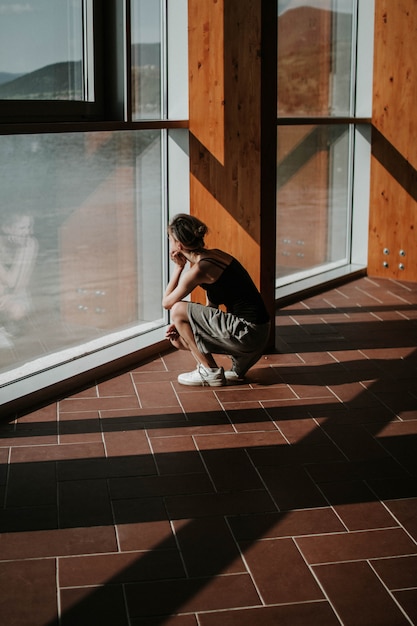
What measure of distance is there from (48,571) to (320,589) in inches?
36.0

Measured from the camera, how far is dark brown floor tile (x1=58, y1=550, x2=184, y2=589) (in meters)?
2.91

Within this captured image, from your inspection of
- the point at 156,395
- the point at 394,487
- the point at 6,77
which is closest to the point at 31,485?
the point at 156,395

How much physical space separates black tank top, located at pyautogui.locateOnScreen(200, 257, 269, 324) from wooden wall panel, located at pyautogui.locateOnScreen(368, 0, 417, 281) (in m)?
3.09

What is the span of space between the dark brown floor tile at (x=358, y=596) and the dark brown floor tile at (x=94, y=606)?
0.67 metres

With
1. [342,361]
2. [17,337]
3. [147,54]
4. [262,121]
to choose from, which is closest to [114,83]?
[147,54]

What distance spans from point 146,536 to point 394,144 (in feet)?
17.3

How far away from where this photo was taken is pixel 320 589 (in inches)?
112

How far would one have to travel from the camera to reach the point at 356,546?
3.14 metres

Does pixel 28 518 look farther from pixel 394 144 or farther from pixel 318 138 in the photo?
pixel 394 144

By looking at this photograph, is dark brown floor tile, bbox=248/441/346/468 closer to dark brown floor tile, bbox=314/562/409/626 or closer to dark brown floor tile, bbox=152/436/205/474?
dark brown floor tile, bbox=152/436/205/474

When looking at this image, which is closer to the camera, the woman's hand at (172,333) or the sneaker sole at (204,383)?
the sneaker sole at (204,383)

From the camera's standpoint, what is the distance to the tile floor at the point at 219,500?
2789mm

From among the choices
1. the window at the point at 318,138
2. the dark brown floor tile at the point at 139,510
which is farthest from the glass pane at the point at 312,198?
the dark brown floor tile at the point at 139,510

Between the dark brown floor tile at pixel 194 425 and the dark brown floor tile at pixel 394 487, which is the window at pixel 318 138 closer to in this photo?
the dark brown floor tile at pixel 194 425
